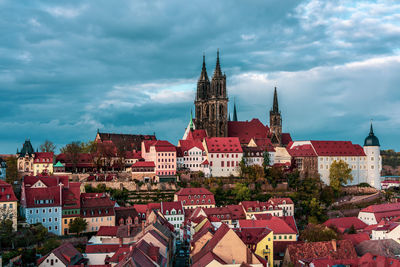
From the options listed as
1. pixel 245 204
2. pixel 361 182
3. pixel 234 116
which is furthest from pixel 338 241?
pixel 234 116

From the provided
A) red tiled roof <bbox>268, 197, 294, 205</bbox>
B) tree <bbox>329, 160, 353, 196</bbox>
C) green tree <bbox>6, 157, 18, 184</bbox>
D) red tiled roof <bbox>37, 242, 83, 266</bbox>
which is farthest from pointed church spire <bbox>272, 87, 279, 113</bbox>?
red tiled roof <bbox>37, 242, 83, 266</bbox>

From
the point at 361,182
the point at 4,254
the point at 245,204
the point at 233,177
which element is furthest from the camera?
the point at 361,182

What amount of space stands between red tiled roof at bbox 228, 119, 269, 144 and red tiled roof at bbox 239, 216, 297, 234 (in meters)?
50.2

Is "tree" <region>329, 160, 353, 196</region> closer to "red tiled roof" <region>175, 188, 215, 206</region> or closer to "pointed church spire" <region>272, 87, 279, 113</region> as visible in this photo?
"pointed church spire" <region>272, 87, 279, 113</region>

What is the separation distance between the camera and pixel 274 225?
64000mm

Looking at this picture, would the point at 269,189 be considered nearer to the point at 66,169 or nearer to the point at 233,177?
the point at 233,177

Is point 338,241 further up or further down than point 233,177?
further down

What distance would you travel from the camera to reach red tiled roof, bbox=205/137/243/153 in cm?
9994

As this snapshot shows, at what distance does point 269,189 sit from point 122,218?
36.2 meters

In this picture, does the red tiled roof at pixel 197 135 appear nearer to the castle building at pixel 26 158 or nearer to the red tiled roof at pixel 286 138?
the red tiled roof at pixel 286 138

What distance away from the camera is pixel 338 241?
5878 cm

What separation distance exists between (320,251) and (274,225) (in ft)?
31.9

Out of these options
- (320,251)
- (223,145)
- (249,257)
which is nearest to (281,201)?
(223,145)

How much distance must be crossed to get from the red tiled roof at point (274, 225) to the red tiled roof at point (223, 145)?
3530 centimetres
